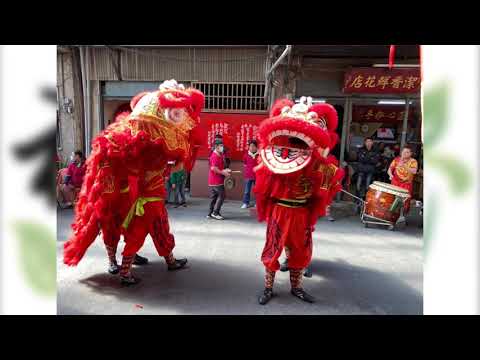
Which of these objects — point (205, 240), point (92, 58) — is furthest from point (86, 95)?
point (205, 240)

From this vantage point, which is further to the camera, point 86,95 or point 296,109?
point 86,95

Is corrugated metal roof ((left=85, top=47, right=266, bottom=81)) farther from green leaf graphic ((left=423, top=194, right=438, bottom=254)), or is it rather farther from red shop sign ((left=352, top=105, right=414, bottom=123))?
green leaf graphic ((left=423, top=194, right=438, bottom=254))

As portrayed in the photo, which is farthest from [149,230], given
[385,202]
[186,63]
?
[186,63]

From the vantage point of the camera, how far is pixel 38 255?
45.2 inches

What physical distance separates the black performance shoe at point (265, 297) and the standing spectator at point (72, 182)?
4.69m

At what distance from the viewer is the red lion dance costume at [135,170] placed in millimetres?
2736

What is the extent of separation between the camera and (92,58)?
7.61 m

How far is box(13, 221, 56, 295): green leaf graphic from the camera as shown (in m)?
1.12

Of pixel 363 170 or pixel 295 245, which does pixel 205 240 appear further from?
pixel 363 170

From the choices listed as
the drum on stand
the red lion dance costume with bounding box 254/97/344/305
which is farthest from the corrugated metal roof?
the red lion dance costume with bounding box 254/97/344/305

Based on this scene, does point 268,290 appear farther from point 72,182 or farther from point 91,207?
point 72,182

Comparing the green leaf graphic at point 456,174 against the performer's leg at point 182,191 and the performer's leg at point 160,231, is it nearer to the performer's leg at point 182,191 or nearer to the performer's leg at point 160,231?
the performer's leg at point 160,231

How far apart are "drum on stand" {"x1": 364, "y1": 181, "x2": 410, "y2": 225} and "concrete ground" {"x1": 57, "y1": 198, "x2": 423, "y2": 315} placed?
0.38m

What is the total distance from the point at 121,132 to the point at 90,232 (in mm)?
993
